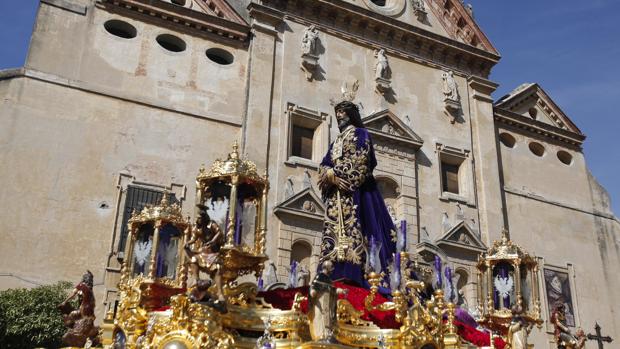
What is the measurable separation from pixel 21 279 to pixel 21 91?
→ 561cm

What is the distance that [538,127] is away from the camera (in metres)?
28.2

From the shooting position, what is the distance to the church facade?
18.6 m

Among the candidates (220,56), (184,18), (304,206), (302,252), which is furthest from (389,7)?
(302,252)

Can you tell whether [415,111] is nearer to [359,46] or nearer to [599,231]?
[359,46]

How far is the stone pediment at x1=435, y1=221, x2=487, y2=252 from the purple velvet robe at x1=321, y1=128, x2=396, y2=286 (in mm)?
12206

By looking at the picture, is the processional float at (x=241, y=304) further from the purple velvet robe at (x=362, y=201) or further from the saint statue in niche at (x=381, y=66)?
the saint statue in niche at (x=381, y=66)

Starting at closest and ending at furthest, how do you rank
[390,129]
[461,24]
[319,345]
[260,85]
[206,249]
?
1. [319,345]
2. [206,249]
3. [260,85]
4. [390,129]
5. [461,24]

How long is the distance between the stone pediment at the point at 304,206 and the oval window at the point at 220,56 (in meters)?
5.56

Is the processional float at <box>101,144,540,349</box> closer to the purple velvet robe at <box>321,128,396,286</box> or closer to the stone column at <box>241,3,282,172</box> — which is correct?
the purple velvet robe at <box>321,128,396,286</box>

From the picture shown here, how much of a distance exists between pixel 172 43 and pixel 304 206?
7269mm

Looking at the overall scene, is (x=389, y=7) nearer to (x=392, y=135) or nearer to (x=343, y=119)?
(x=392, y=135)

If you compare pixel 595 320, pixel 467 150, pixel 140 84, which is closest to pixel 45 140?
pixel 140 84

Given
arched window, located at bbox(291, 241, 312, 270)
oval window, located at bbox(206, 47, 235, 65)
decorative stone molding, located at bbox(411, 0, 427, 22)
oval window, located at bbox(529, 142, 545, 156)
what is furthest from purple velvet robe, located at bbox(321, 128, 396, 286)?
oval window, located at bbox(529, 142, 545, 156)

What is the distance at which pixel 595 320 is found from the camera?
83.4ft
